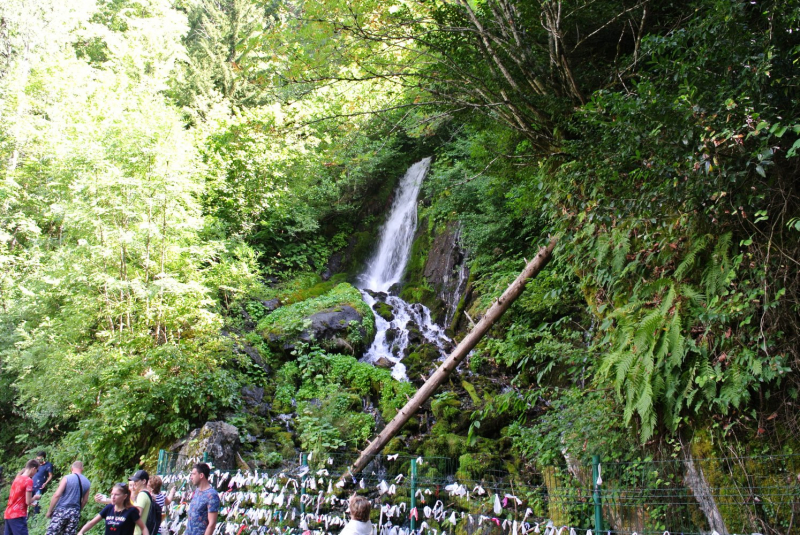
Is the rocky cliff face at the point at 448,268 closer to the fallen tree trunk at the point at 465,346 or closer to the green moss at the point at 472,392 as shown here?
the green moss at the point at 472,392

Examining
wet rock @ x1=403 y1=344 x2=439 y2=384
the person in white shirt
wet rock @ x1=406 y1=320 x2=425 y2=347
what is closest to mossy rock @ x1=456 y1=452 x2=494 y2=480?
wet rock @ x1=403 y1=344 x2=439 y2=384

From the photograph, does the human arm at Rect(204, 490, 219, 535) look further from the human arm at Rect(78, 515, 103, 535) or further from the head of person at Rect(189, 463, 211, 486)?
the human arm at Rect(78, 515, 103, 535)

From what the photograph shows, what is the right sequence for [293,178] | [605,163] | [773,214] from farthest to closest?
[293,178]
[605,163]
[773,214]

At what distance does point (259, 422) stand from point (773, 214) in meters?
9.39

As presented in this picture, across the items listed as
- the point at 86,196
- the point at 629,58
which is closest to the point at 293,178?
the point at 86,196

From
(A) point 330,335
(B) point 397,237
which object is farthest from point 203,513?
(B) point 397,237

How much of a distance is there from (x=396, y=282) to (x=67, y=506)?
1263cm

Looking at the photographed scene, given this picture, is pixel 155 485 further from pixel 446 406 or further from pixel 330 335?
pixel 330 335

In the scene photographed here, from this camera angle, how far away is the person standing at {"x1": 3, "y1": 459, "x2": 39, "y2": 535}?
20.3 ft

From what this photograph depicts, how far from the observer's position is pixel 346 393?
1037 centimetres

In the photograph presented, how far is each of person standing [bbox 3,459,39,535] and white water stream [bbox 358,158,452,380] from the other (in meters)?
7.32

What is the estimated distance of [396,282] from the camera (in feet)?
57.4

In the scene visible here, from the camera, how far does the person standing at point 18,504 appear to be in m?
6.18

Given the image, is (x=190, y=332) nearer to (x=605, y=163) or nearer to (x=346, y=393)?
(x=346, y=393)
